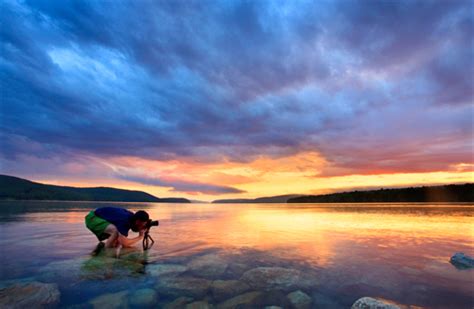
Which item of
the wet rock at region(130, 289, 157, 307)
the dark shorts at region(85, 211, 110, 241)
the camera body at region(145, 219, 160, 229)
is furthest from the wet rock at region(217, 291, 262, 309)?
the dark shorts at region(85, 211, 110, 241)

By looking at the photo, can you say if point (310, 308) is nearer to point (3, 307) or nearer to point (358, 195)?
point (3, 307)

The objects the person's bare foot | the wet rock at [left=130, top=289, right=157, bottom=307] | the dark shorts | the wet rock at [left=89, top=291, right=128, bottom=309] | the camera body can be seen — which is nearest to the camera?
the wet rock at [left=89, top=291, right=128, bottom=309]

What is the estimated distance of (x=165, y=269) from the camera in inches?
345

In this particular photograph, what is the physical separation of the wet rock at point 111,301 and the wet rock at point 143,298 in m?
0.18

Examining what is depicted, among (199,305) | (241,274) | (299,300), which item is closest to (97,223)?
(241,274)

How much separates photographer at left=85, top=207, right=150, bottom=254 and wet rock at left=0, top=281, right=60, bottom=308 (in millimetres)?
4659

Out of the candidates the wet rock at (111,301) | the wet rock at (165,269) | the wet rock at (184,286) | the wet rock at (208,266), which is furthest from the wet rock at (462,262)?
the wet rock at (111,301)

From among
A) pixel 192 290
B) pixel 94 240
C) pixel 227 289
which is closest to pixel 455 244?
pixel 227 289

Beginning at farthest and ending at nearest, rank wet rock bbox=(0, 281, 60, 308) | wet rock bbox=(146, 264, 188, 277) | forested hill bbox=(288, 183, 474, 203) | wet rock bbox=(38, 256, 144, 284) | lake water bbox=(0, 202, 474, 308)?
forested hill bbox=(288, 183, 474, 203), wet rock bbox=(146, 264, 188, 277), wet rock bbox=(38, 256, 144, 284), lake water bbox=(0, 202, 474, 308), wet rock bbox=(0, 281, 60, 308)

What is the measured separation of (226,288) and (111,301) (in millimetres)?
2867

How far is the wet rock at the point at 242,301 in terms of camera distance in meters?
6.00

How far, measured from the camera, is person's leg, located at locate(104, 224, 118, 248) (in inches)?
458

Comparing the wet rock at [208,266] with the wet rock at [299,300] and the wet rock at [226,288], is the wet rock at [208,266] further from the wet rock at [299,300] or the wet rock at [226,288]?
the wet rock at [299,300]

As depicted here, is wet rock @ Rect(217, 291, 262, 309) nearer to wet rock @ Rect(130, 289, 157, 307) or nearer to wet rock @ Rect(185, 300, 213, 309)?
wet rock @ Rect(185, 300, 213, 309)
